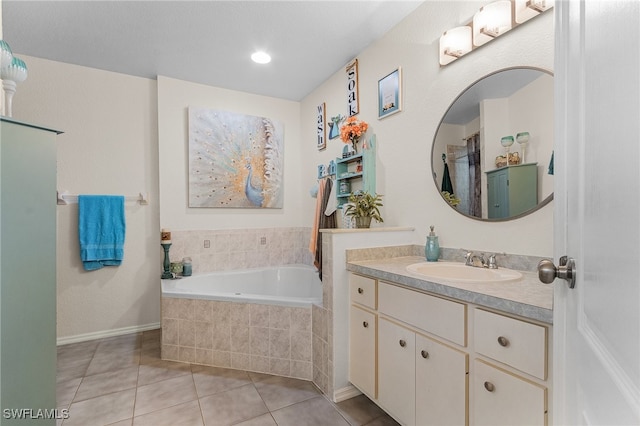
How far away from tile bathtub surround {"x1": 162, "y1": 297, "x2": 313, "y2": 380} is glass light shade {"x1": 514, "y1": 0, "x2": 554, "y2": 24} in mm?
2073

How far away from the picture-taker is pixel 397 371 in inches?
60.3

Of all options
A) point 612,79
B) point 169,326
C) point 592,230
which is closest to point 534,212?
point 592,230

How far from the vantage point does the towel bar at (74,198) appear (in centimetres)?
271

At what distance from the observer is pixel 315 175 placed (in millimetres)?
3402

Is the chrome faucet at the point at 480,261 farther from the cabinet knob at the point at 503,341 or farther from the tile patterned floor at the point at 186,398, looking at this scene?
the tile patterned floor at the point at 186,398

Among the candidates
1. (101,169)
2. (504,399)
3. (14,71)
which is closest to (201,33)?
(14,71)

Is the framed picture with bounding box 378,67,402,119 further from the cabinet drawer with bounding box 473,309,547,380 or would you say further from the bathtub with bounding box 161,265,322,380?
the cabinet drawer with bounding box 473,309,547,380

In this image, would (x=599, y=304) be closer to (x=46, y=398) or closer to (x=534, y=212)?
(x=534, y=212)

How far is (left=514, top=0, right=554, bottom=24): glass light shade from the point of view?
1400mm

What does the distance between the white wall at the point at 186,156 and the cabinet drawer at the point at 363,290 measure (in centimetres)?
179

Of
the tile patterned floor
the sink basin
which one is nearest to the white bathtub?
the tile patterned floor

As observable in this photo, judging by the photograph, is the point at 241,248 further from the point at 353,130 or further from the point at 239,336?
the point at 353,130

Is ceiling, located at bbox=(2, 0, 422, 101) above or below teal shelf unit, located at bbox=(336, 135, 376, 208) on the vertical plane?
above

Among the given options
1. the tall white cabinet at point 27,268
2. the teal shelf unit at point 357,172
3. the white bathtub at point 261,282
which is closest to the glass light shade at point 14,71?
the tall white cabinet at point 27,268
